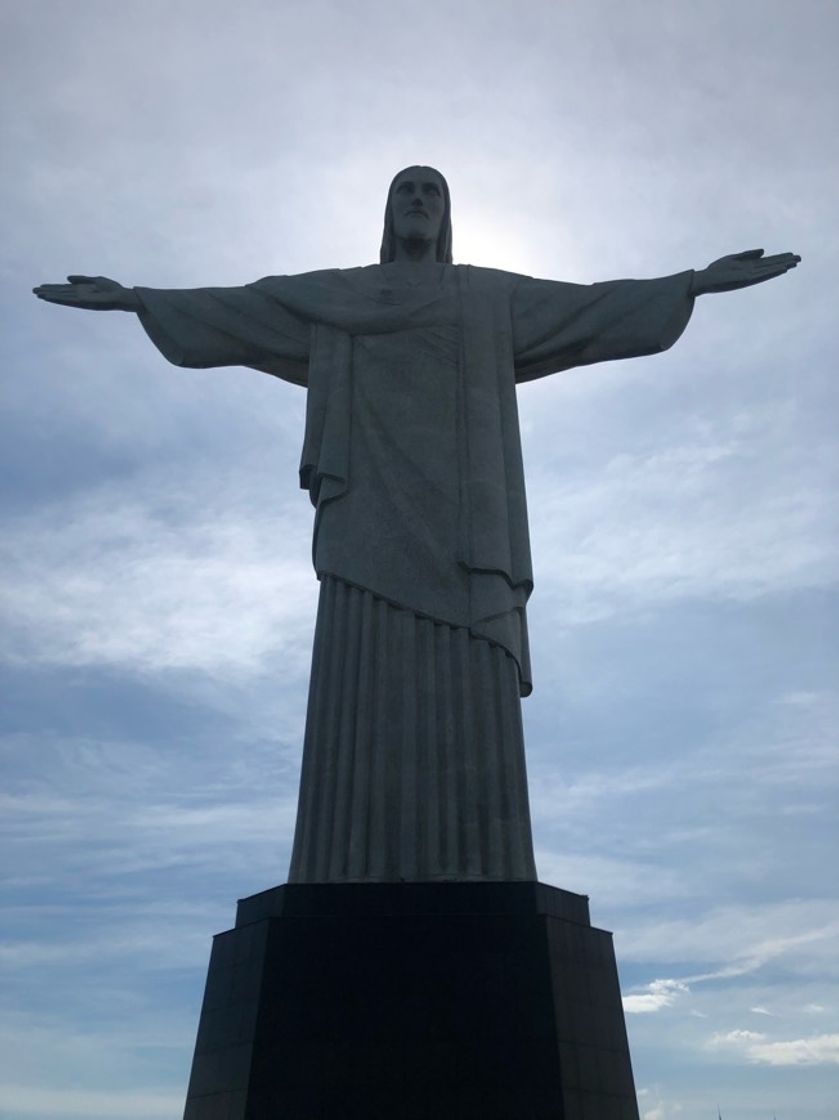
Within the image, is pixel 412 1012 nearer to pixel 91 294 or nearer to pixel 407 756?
pixel 407 756

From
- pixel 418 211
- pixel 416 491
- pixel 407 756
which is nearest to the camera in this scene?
pixel 407 756

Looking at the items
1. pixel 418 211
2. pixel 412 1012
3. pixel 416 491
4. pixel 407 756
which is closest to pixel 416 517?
pixel 416 491

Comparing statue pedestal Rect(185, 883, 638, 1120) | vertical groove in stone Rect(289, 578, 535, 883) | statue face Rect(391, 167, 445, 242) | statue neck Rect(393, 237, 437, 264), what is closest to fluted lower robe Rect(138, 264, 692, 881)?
vertical groove in stone Rect(289, 578, 535, 883)

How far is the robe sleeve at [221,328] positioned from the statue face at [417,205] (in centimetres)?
155

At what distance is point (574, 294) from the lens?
11664 millimetres

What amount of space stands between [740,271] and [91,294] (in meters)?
6.56

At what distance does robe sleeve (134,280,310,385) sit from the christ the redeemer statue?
0.02 metres

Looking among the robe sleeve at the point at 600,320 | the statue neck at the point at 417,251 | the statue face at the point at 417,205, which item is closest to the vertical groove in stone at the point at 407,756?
the robe sleeve at the point at 600,320

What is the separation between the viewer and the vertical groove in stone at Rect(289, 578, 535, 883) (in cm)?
857

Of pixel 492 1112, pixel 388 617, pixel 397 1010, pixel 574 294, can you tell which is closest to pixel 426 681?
pixel 388 617

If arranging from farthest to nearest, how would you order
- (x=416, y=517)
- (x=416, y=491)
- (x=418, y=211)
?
(x=418, y=211) → (x=416, y=491) → (x=416, y=517)

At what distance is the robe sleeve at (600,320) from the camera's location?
37.5ft

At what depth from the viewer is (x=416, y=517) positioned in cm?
998

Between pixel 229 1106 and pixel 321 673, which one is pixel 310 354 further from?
pixel 229 1106
